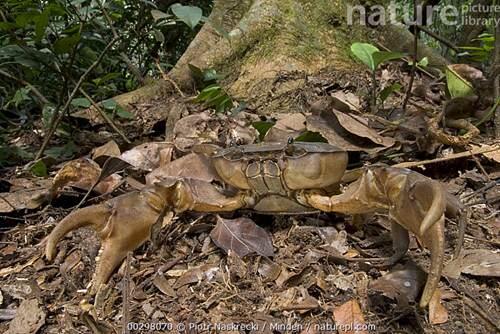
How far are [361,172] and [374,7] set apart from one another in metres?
2.28

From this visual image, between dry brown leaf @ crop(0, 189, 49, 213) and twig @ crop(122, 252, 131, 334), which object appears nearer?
twig @ crop(122, 252, 131, 334)

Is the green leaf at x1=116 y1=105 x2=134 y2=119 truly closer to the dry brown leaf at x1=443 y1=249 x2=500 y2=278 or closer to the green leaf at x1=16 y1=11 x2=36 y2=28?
the green leaf at x1=16 y1=11 x2=36 y2=28

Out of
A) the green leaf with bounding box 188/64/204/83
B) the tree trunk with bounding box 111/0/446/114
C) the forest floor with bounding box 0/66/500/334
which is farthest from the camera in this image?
the green leaf with bounding box 188/64/204/83

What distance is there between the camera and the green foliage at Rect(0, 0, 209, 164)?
8.14 ft

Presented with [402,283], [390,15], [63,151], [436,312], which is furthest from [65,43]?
[390,15]

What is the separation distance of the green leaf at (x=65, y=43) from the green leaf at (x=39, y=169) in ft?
1.79

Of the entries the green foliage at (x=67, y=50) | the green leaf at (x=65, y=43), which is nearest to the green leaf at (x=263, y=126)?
the green foliage at (x=67, y=50)

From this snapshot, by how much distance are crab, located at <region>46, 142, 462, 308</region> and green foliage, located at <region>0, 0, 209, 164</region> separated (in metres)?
0.57

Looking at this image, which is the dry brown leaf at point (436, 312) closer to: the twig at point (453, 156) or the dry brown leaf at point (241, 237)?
the dry brown leaf at point (241, 237)

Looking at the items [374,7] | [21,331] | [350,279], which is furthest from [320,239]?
[374,7]

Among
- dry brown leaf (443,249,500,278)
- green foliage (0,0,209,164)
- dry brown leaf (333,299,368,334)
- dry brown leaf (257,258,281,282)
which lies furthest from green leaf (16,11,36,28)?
dry brown leaf (443,249,500,278)

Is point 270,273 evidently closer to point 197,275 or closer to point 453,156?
point 197,275

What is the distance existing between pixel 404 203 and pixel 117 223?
0.80 m

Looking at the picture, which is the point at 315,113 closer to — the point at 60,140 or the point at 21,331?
the point at 21,331
